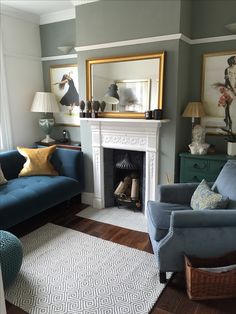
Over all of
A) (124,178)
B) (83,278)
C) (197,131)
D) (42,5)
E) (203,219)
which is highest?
(42,5)

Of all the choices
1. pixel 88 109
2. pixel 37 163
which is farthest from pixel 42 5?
pixel 37 163

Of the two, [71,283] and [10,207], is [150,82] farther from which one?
[71,283]

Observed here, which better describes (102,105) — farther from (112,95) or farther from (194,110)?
(194,110)

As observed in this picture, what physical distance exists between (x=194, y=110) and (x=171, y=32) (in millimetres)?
870

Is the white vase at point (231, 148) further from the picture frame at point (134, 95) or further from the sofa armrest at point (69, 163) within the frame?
the sofa armrest at point (69, 163)

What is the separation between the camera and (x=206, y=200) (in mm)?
2154

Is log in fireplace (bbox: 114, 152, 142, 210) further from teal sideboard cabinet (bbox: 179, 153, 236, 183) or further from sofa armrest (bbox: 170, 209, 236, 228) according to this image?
sofa armrest (bbox: 170, 209, 236, 228)

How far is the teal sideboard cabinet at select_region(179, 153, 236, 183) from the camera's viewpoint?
2.86m

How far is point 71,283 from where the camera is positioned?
2.13 m

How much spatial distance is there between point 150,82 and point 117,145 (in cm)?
87

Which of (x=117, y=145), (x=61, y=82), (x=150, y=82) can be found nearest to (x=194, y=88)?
(x=150, y=82)

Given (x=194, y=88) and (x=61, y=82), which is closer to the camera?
(x=194, y=88)

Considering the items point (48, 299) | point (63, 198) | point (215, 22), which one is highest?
point (215, 22)

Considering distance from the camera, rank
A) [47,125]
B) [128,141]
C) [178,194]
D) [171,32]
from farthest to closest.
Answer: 1. [47,125]
2. [128,141]
3. [171,32]
4. [178,194]
